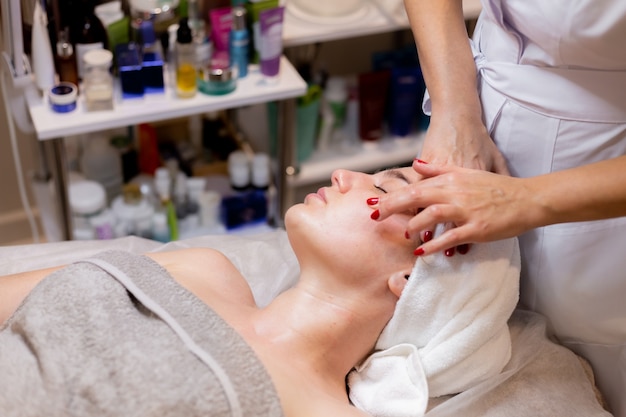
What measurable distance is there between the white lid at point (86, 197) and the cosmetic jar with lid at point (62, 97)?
0.98 feet

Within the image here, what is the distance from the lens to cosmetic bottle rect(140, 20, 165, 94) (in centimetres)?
187

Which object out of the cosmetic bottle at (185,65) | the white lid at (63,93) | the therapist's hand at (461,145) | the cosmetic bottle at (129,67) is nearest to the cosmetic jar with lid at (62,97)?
the white lid at (63,93)

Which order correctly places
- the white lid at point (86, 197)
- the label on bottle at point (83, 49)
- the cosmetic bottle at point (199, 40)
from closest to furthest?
the label on bottle at point (83, 49)
the cosmetic bottle at point (199, 40)
the white lid at point (86, 197)

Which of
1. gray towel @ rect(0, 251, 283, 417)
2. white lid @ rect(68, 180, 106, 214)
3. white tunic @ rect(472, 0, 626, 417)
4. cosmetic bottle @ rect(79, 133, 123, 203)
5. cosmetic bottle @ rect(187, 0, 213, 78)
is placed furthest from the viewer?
cosmetic bottle @ rect(79, 133, 123, 203)

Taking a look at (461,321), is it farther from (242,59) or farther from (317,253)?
(242,59)

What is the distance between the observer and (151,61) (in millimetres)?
1879

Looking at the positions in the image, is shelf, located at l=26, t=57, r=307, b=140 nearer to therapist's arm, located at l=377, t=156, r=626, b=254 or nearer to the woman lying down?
the woman lying down

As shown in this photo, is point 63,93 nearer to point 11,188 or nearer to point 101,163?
point 101,163

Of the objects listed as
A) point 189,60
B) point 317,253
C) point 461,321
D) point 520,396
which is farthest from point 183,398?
point 189,60

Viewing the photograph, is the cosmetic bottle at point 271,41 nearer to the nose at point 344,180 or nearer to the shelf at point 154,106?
the shelf at point 154,106

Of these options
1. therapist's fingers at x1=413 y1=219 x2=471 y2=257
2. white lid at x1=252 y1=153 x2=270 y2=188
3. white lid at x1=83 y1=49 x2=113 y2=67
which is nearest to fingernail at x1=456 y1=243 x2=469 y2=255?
therapist's fingers at x1=413 y1=219 x2=471 y2=257

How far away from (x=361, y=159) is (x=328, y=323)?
1.14 meters

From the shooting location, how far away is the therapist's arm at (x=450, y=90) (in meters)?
1.26

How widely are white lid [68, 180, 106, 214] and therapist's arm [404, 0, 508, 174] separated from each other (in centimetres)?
103
